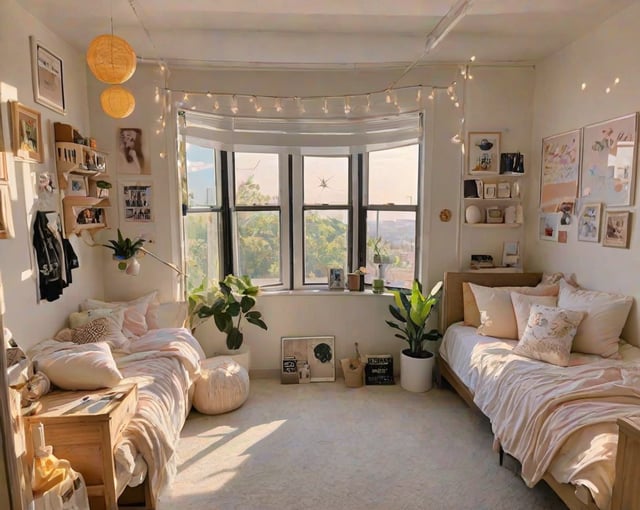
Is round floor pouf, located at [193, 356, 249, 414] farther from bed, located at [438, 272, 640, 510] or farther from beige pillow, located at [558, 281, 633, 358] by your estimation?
beige pillow, located at [558, 281, 633, 358]

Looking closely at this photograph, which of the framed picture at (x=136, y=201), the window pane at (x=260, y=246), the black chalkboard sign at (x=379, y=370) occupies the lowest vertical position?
the black chalkboard sign at (x=379, y=370)

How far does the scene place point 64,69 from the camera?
9.86 feet

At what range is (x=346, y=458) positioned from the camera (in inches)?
103

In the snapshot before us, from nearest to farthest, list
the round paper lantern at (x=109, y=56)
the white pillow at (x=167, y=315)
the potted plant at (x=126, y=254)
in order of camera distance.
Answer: the round paper lantern at (x=109, y=56) < the potted plant at (x=126, y=254) < the white pillow at (x=167, y=315)

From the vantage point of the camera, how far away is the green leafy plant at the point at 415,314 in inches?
135

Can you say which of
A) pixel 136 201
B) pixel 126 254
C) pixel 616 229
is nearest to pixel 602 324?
pixel 616 229

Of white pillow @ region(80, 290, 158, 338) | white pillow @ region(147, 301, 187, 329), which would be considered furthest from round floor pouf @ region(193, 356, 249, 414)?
white pillow @ region(80, 290, 158, 338)

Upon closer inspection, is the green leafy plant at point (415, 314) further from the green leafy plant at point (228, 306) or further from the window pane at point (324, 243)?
the green leafy plant at point (228, 306)

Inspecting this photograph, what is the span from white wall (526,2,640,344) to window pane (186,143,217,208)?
9.05ft

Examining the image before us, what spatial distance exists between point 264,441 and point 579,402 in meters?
1.82

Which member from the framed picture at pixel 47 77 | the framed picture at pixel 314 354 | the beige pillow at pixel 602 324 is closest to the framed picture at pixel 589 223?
the beige pillow at pixel 602 324

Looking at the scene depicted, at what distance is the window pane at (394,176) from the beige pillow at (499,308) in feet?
3.53

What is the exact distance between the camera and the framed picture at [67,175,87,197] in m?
2.94

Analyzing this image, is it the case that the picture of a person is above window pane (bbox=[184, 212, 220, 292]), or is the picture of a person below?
above
